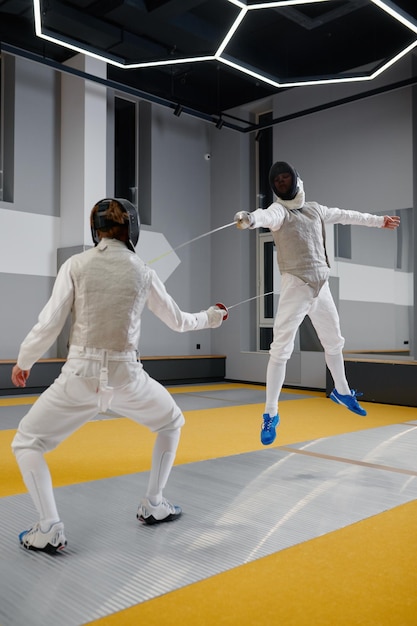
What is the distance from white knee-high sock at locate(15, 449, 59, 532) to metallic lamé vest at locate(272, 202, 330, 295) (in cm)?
177

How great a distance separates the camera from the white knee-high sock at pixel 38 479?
1.83m

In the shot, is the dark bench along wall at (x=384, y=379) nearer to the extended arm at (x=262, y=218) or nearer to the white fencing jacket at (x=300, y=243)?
the white fencing jacket at (x=300, y=243)

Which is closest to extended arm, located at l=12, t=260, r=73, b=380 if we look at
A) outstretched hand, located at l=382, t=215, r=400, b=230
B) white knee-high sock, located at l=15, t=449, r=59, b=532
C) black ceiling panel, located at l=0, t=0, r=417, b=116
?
white knee-high sock, located at l=15, t=449, r=59, b=532

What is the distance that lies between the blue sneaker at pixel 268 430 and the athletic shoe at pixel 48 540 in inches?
59.0

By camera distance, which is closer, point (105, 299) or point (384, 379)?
point (105, 299)

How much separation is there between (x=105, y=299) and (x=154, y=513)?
2.74ft

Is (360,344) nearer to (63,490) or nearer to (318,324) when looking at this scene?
(318,324)

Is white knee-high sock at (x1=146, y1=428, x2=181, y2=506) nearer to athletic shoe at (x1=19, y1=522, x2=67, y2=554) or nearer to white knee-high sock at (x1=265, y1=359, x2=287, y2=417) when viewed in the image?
athletic shoe at (x1=19, y1=522, x2=67, y2=554)

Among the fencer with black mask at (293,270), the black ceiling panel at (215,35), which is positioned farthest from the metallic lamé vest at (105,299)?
the black ceiling panel at (215,35)

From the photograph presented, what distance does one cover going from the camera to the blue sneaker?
3168mm

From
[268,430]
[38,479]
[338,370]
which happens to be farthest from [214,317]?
[338,370]

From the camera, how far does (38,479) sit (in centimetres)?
183

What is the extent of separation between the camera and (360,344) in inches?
259

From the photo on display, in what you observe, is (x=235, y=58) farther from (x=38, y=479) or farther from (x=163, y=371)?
(x=38, y=479)
